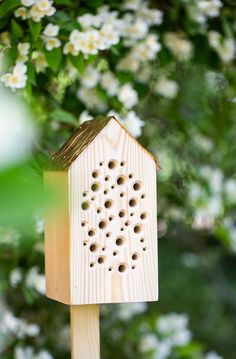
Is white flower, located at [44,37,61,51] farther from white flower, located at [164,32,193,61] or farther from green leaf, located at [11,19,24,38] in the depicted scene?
white flower, located at [164,32,193,61]

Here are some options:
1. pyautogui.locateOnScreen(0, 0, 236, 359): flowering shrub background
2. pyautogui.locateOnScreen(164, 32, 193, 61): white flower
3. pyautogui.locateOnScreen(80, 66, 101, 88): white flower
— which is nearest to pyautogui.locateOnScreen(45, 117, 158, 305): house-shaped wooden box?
pyautogui.locateOnScreen(0, 0, 236, 359): flowering shrub background

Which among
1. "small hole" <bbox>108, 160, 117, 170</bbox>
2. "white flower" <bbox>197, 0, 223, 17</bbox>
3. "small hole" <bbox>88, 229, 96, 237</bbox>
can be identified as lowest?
"small hole" <bbox>88, 229, 96, 237</bbox>

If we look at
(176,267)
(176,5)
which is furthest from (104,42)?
(176,267)

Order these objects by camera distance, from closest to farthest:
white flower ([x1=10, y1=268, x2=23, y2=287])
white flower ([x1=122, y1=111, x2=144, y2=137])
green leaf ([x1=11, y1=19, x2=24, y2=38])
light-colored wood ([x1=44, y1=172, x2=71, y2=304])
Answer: light-colored wood ([x1=44, y1=172, x2=71, y2=304])
green leaf ([x1=11, y1=19, x2=24, y2=38])
white flower ([x1=122, y1=111, x2=144, y2=137])
white flower ([x1=10, y1=268, x2=23, y2=287])

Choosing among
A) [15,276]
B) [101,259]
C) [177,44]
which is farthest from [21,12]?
[15,276]

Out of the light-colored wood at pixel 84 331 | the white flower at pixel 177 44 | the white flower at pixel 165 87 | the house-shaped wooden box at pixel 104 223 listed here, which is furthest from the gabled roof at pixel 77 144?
the white flower at pixel 165 87

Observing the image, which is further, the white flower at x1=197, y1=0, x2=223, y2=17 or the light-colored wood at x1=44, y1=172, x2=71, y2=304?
the white flower at x1=197, y1=0, x2=223, y2=17

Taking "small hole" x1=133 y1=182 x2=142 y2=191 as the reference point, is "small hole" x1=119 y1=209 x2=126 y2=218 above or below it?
below
